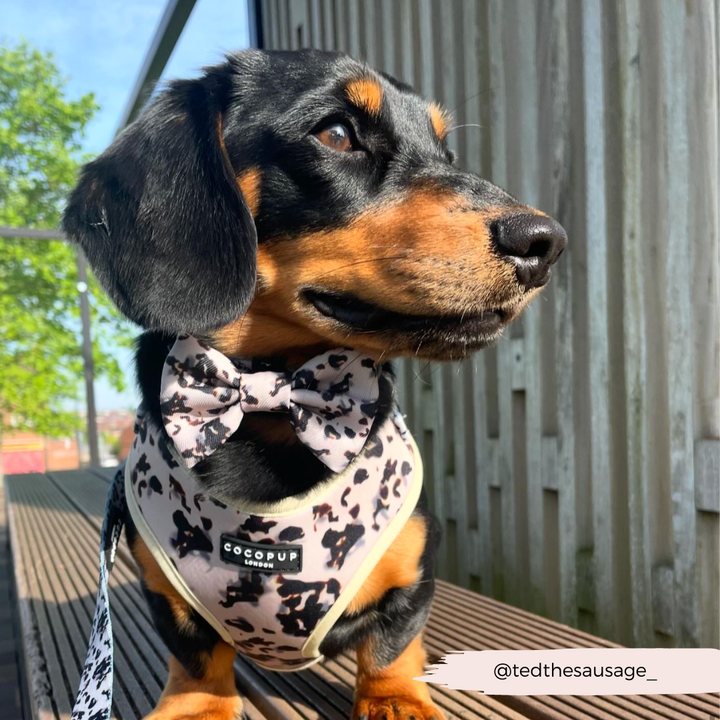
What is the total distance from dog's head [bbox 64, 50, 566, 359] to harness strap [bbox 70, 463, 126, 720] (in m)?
0.46

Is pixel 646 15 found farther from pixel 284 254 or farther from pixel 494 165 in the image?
pixel 284 254

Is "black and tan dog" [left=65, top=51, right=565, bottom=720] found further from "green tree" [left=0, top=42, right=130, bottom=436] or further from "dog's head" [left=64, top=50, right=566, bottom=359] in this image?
"green tree" [left=0, top=42, right=130, bottom=436]

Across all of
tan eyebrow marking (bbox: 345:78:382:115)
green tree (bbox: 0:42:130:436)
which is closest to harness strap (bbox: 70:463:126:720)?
tan eyebrow marking (bbox: 345:78:382:115)

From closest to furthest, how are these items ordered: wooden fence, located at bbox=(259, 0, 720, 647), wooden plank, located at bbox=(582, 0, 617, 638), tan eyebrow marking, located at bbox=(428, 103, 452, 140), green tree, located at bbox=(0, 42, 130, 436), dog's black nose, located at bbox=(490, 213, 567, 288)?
1. dog's black nose, located at bbox=(490, 213, 567, 288)
2. tan eyebrow marking, located at bbox=(428, 103, 452, 140)
3. wooden fence, located at bbox=(259, 0, 720, 647)
4. wooden plank, located at bbox=(582, 0, 617, 638)
5. green tree, located at bbox=(0, 42, 130, 436)

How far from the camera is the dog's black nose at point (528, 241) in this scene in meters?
0.95

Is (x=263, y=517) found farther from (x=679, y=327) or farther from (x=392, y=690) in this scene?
(x=679, y=327)

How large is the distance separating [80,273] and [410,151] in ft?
14.9

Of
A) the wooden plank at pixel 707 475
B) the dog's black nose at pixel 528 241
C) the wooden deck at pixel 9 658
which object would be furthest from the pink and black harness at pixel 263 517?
the wooden deck at pixel 9 658

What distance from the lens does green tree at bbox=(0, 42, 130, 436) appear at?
11680 mm

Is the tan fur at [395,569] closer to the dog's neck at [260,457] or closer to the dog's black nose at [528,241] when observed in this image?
the dog's neck at [260,457]

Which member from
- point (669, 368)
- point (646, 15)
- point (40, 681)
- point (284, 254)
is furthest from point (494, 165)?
point (40, 681)

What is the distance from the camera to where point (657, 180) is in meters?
1.61

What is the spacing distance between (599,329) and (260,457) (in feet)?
3.62

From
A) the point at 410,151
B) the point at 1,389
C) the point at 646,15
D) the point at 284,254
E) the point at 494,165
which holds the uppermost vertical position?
the point at 646,15
